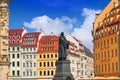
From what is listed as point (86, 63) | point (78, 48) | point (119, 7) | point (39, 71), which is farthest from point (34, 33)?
point (119, 7)

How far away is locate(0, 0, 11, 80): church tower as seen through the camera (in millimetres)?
43344

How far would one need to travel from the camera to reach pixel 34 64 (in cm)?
10488

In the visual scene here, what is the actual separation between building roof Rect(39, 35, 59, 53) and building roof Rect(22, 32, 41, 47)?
1616 mm

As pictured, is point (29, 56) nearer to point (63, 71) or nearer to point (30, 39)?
point (30, 39)

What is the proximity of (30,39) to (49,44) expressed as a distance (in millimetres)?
5616

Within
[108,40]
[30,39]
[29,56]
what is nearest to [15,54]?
[29,56]

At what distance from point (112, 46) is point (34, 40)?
41.4m

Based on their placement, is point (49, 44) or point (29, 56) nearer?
point (49, 44)

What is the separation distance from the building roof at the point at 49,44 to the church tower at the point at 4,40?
58.6m

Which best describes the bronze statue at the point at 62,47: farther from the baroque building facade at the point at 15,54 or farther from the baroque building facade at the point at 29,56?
the baroque building facade at the point at 15,54

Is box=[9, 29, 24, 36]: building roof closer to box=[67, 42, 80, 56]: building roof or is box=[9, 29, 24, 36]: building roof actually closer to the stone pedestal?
box=[67, 42, 80, 56]: building roof

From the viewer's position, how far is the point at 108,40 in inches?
2707

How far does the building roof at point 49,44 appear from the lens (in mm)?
102731

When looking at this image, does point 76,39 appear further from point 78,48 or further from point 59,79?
point 59,79
